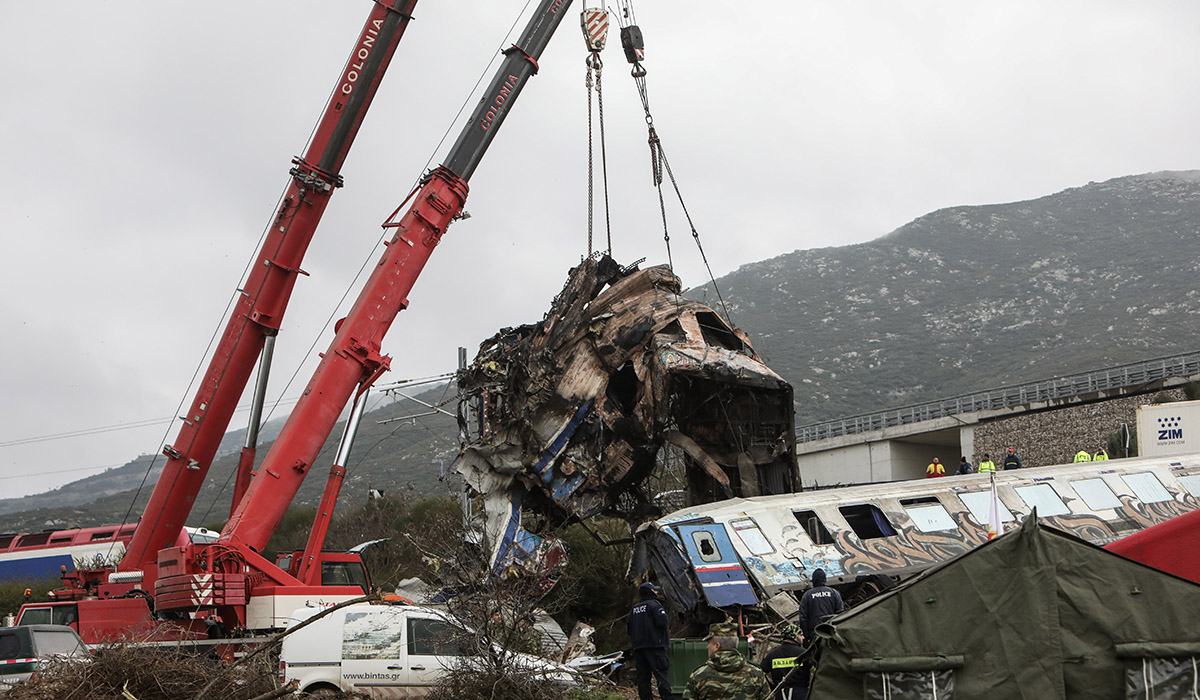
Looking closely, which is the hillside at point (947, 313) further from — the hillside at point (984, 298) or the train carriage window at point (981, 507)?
the train carriage window at point (981, 507)

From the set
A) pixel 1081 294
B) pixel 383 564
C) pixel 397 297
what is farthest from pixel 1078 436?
pixel 1081 294

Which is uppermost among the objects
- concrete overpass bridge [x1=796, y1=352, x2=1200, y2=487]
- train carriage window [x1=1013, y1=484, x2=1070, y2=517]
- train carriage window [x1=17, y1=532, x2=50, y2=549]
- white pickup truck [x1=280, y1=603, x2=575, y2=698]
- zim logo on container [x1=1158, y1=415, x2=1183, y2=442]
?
concrete overpass bridge [x1=796, y1=352, x2=1200, y2=487]

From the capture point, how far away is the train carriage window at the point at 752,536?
1761 centimetres

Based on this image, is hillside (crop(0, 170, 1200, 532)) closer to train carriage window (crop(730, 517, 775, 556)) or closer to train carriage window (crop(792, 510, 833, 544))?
train carriage window (crop(792, 510, 833, 544))

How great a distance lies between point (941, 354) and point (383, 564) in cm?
10191

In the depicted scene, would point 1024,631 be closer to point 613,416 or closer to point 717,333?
point 613,416

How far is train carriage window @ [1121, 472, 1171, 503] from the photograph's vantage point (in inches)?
818

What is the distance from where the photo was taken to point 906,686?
318 inches

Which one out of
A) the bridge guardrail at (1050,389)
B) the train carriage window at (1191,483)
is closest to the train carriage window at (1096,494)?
the train carriage window at (1191,483)

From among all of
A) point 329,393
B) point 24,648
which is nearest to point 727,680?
point 329,393

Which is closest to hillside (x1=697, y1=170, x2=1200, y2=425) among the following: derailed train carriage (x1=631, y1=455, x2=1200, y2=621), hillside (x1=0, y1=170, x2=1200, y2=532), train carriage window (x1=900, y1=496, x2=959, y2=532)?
hillside (x1=0, y1=170, x2=1200, y2=532)

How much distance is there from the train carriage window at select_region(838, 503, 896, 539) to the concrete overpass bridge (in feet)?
86.8

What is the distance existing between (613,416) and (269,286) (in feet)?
22.9

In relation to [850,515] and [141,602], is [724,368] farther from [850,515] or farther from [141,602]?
[141,602]
